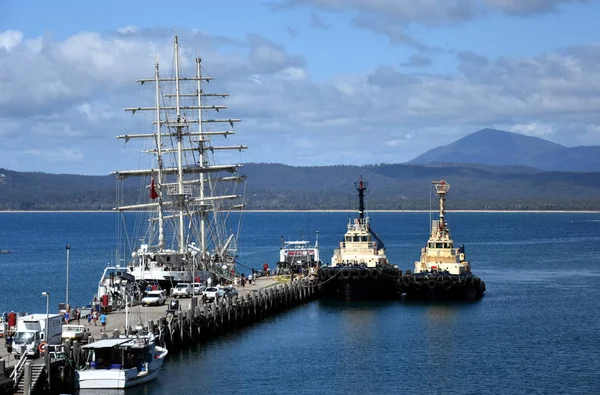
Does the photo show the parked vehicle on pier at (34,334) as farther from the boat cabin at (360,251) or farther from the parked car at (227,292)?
the boat cabin at (360,251)

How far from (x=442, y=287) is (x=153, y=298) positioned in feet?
81.8

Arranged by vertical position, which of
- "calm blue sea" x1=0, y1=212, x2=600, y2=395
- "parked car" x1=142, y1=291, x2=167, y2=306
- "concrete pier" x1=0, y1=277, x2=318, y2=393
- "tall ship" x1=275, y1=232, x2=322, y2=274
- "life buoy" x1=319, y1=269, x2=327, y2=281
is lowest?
"calm blue sea" x1=0, y1=212, x2=600, y2=395

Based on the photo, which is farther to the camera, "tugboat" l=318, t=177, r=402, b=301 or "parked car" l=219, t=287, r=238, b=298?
"tugboat" l=318, t=177, r=402, b=301

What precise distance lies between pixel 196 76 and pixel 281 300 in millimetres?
29803

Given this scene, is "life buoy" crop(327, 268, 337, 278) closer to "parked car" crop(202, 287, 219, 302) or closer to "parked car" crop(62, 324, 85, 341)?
"parked car" crop(202, 287, 219, 302)

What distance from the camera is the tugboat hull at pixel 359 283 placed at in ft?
281

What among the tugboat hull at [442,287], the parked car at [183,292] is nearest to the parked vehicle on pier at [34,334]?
the parked car at [183,292]

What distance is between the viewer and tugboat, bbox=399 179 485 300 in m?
84.6

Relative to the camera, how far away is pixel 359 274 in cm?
8550

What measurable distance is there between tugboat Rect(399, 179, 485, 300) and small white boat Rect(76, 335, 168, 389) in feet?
122

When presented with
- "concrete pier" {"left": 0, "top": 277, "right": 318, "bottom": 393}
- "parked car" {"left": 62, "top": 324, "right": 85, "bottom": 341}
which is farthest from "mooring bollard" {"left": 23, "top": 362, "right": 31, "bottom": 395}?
"parked car" {"left": 62, "top": 324, "right": 85, "bottom": 341}

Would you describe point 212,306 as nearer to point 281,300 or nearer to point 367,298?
point 281,300

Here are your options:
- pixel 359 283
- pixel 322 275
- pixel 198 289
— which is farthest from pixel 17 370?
pixel 322 275

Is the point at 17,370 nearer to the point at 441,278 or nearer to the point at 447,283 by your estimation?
the point at 447,283
